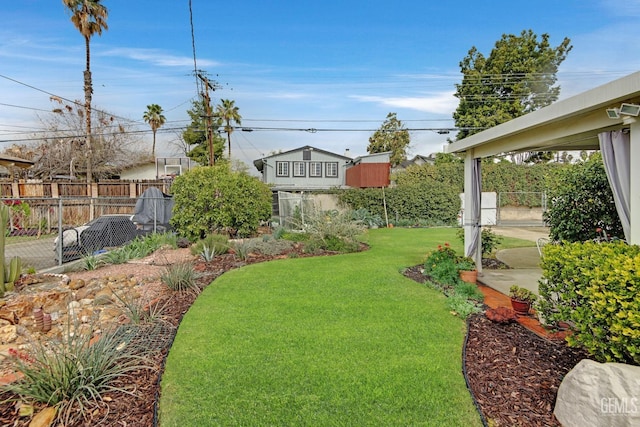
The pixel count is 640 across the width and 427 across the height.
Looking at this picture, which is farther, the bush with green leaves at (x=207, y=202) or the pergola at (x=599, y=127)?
the bush with green leaves at (x=207, y=202)

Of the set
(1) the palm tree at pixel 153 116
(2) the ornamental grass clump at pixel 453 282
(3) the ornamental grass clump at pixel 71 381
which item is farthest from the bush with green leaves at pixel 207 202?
(1) the palm tree at pixel 153 116

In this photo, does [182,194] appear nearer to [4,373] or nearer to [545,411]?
[4,373]

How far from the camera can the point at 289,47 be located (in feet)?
53.7

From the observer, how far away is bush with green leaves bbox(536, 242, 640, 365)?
2.62m

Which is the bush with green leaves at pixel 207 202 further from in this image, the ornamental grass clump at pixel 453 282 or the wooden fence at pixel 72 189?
the wooden fence at pixel 72 189

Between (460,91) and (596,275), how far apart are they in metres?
29.2

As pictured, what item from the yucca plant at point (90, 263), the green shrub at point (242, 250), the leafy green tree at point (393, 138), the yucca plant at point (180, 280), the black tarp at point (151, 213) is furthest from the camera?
the leafy green tree at point (393, 138)

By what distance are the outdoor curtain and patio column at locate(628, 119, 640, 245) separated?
3.88m

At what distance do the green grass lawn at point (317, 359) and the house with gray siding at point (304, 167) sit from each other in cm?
2461

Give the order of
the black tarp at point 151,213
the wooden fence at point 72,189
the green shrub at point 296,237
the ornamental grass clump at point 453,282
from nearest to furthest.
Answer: the ornamental grass clump at point 453,282 → the green shrub at point 296,237 → the black tarp at point 151,213 → the wooden fence at point 72,189

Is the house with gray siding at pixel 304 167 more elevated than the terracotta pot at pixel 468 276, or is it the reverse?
the house with gray siding at pixel 304 167

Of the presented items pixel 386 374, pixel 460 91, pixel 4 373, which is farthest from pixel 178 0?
pixel 460 91

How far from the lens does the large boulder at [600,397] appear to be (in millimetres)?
2301

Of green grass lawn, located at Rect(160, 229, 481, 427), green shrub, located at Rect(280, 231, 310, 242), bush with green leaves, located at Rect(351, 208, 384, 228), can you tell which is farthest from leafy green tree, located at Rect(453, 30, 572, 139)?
green grass lawn, located at Rect(160, 229, 481, 427)
